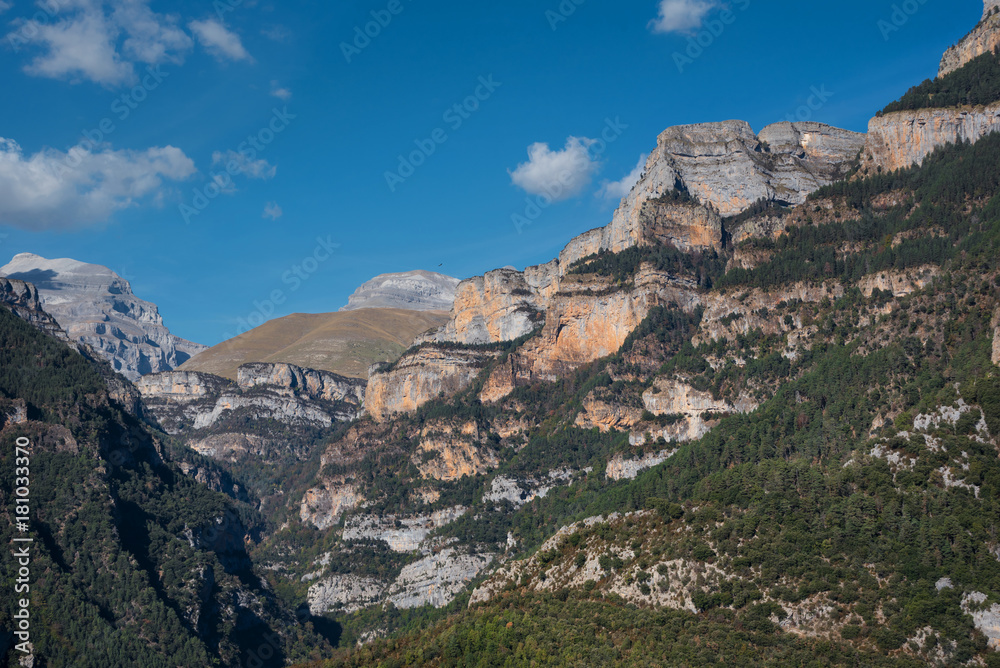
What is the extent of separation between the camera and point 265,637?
140000 millimetres

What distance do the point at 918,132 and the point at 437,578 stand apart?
103m

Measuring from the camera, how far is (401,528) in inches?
6767

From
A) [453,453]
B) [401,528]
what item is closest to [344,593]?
[401,528]

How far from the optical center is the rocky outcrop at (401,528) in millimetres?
169000

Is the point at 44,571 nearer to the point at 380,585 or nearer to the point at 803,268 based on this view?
the point at 380,585

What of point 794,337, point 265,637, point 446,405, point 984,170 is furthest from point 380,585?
point 984,170

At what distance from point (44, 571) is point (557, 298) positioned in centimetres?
10232

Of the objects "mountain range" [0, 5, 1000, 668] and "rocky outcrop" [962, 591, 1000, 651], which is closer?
"rocky outcrop" [962, 591, 1000, 651]

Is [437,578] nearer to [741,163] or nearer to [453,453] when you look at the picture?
[453,453]

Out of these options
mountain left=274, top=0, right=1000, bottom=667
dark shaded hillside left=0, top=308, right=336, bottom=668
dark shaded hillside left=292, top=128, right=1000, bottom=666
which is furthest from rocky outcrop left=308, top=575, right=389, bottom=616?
dark shaded hillside left=292, top=128, right=1000, bottom=666

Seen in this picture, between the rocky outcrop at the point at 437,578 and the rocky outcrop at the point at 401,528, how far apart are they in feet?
35.3

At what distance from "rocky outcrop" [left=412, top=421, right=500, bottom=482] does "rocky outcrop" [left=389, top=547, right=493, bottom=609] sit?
24.9 meters

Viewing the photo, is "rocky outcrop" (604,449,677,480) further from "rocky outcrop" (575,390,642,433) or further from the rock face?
the rock face

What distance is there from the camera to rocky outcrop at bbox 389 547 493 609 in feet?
483
